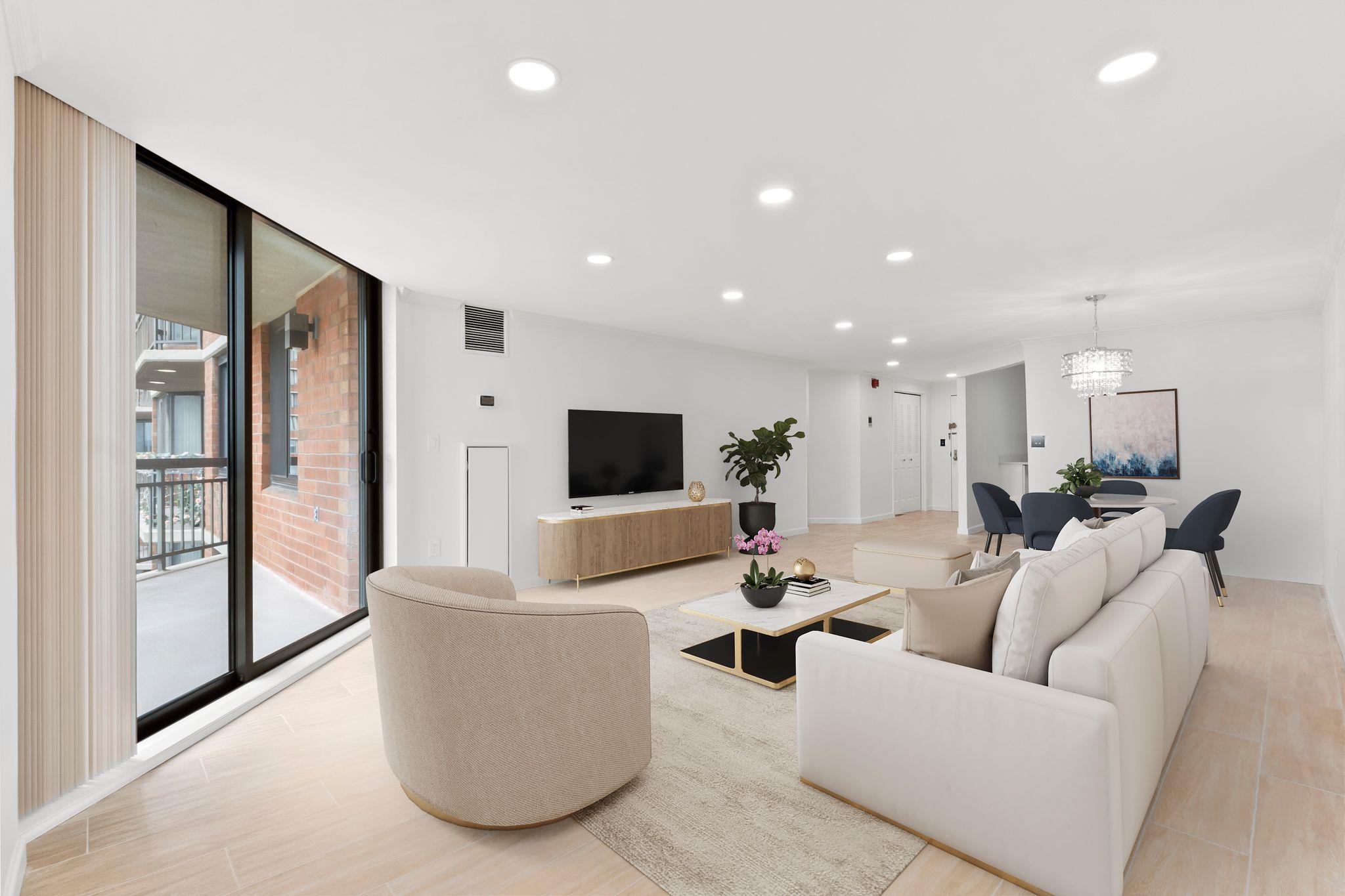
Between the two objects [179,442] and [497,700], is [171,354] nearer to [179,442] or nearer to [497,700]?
[179,442]

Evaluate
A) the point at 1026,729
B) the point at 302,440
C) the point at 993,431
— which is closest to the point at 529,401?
the point at 302,440

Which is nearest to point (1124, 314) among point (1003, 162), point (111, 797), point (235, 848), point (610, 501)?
point (1003, 162)

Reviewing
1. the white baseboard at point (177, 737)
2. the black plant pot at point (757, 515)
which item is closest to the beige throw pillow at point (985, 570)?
the white baseboard at point (177, 737)

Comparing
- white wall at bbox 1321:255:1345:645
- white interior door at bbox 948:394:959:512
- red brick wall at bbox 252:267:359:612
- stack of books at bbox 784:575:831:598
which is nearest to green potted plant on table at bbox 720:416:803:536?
stack of books at bbox 784:575:831:598

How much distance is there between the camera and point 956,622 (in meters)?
1.97

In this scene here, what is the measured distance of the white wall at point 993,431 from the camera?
8.82 m

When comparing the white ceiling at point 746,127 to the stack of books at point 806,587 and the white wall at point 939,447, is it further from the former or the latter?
the white wall at point 939,447

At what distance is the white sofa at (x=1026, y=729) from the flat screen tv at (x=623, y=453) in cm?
395

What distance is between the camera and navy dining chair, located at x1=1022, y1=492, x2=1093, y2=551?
5.26 meters

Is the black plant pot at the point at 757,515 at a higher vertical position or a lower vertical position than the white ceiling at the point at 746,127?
lower

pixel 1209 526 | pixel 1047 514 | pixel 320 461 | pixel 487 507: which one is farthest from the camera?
pixel 1047 514

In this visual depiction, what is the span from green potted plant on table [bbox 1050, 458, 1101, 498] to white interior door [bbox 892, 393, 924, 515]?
4.83 metres

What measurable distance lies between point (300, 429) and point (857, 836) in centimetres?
342

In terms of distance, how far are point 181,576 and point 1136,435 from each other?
744 cm
